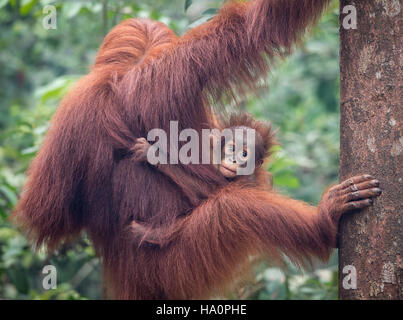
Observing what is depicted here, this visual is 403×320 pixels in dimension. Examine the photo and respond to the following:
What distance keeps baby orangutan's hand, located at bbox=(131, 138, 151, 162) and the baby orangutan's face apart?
53 centimetres

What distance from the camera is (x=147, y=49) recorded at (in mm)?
3002

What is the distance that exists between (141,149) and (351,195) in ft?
3.60

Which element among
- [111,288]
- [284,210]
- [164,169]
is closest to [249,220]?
[284,210]

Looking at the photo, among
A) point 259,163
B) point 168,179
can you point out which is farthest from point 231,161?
point 168,179

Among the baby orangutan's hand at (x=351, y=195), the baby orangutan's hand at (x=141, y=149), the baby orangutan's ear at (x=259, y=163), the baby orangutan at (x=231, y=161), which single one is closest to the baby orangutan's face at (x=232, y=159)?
the baby orangutan at (x=231, y=161)

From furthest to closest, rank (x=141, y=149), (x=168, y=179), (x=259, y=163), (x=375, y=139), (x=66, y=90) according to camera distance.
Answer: (x=66, y=90), (x=259, y=163), (x=168, y=179), (x=141, y=149), (x=375, y=139)

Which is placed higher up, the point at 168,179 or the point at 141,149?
the point at 141,149

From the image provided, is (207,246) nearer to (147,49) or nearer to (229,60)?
(229,60)

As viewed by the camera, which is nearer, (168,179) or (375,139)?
(375,139)

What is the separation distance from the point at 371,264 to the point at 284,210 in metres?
0.54

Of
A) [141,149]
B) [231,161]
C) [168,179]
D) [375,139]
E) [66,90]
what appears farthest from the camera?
[66,90]

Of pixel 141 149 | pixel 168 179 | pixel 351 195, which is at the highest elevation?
pixel 141 149

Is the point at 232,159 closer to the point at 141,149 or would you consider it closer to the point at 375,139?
the point at 141,149

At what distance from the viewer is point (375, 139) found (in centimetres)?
207
